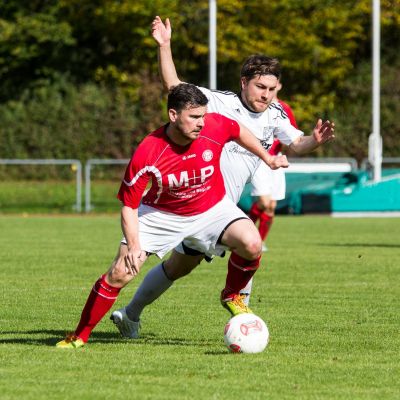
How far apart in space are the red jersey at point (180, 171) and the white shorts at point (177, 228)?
54 millimetres

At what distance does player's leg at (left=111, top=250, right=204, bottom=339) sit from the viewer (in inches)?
335

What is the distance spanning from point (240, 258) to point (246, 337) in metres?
0.90

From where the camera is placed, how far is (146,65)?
42500mm

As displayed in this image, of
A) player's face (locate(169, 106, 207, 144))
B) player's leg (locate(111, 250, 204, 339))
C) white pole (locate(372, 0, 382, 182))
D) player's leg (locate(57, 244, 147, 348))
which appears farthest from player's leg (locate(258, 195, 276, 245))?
white pole (locate(372, 0, 382, 182))

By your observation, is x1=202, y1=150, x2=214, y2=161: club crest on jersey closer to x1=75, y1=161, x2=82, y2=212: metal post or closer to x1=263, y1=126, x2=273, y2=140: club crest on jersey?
x1=263, y1=126, x2=273, y2=140: club crest on jersey

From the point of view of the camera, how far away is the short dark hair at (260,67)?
28.4ft

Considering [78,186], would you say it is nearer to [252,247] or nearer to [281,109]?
[281,109]

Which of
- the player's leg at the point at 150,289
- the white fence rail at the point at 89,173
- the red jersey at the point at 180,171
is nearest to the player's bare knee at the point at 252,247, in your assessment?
the red jersey at the point at 180,171

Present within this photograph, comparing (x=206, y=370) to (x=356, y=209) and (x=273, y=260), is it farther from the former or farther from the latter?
(x=356, y=209)

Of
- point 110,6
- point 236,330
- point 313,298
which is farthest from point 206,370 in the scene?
point 110,6

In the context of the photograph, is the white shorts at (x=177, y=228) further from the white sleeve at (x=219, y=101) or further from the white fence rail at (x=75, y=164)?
the white fence rail at (x=75, y=164)

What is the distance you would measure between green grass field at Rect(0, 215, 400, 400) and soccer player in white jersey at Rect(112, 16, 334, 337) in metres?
0.29

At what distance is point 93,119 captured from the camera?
3816 centimetres

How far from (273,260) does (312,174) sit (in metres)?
13.6
